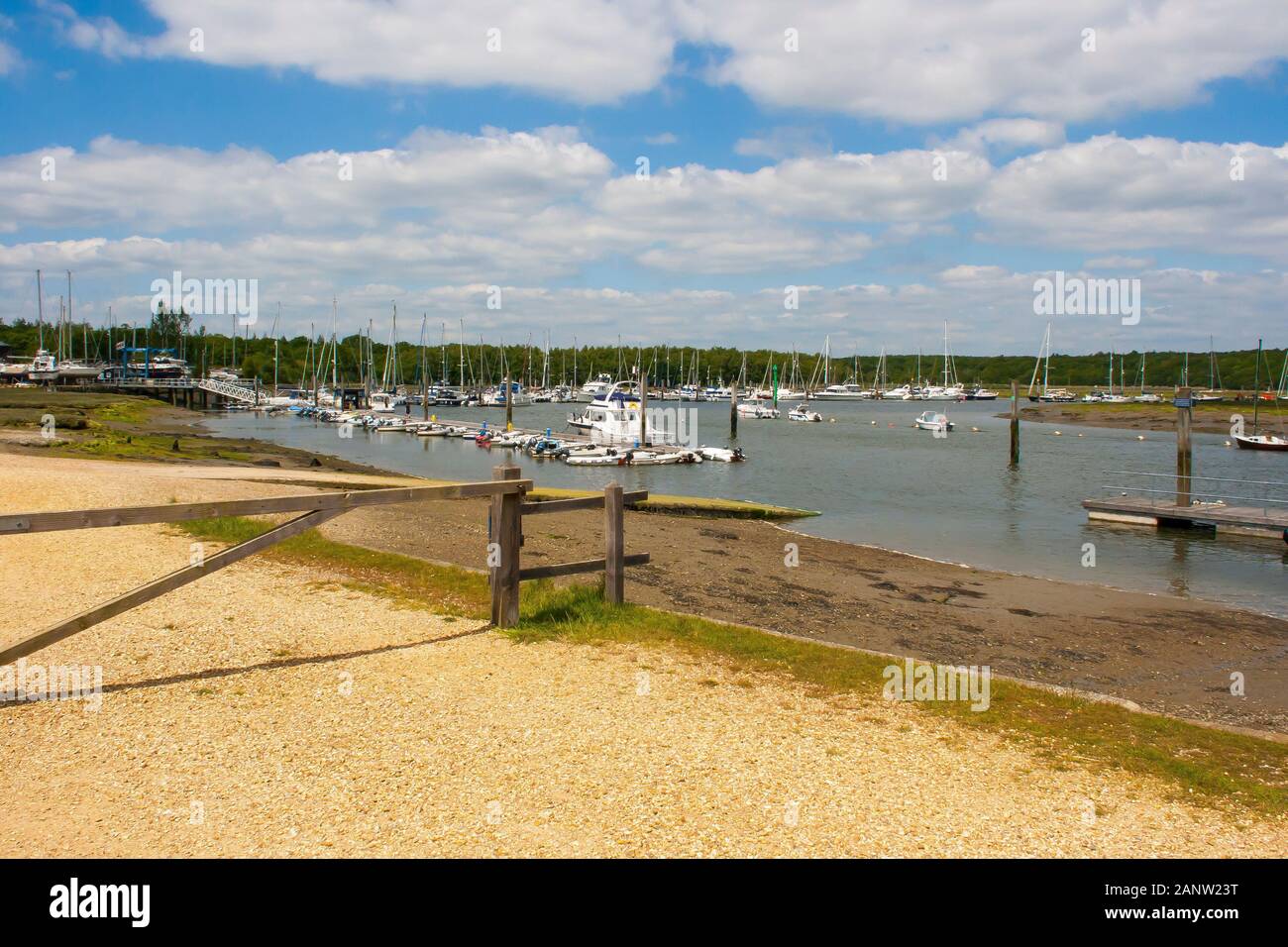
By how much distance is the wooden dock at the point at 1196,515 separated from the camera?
29.2m

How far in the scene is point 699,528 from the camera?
2642 centimetres

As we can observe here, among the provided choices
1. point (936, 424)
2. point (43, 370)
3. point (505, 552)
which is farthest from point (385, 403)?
point (505, 552)

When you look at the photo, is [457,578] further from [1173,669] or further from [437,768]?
[1173,669]

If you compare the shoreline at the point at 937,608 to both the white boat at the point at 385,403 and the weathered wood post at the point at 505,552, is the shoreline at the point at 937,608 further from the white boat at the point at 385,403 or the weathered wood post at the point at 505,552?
the white boat at the point at 385,403

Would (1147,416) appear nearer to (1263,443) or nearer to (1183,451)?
(1263,443)

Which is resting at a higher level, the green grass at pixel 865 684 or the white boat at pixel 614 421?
the white boat at pixel 614 421

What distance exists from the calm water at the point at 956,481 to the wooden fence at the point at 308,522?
57.1 feet

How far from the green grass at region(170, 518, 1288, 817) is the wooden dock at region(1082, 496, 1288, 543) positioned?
2473cm

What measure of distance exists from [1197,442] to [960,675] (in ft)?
301

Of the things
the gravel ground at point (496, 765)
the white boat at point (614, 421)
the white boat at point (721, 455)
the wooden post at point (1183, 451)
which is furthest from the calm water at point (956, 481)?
the gravel ground at point (496, 765)

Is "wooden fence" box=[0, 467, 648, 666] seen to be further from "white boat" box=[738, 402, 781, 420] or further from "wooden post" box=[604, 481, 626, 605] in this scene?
"white boat" box=[738, 402, 781, 420]

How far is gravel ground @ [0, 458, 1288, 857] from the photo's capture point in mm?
5867

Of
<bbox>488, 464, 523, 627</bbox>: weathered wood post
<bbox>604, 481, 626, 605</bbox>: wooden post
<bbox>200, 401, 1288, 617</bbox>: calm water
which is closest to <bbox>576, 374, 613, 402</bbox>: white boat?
<bbox>200, 401, 1288, 617</bbox>: calm water

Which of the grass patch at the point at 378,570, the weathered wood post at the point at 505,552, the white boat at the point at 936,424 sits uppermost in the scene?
the white boat at the point at 936,424
